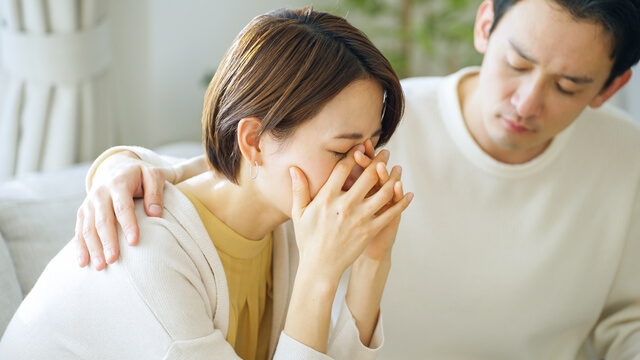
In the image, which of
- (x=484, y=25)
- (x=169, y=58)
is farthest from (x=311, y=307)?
(x=169, y=58)

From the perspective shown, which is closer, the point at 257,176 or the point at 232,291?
the point at 257,176

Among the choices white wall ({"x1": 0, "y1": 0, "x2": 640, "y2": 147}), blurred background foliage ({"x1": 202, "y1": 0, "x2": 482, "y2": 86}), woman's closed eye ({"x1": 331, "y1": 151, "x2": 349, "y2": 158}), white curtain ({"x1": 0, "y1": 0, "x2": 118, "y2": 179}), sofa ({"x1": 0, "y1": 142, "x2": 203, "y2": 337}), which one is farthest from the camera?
blurred background foliage ({"x1": 202, "y1": 0, "x2": 482, "y2": 86})

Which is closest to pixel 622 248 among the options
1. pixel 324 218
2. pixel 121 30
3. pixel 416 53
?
pixel 324 218

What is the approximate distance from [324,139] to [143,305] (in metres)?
0.45

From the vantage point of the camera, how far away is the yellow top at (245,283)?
4.27 ft

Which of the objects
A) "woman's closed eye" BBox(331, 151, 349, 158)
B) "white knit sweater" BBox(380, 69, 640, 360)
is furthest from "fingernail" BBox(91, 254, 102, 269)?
"white knit sweater" BBox(380, 69, 640, 360)

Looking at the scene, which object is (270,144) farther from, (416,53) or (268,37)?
(416,53)

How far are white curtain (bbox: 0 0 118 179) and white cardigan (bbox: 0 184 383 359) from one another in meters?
1.17

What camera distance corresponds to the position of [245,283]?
1398 mm

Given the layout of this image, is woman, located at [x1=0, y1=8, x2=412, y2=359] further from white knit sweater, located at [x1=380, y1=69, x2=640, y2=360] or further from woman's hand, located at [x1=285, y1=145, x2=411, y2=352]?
white knit sweater, located at [x1=380, y1=69, x2=640, y2=360]

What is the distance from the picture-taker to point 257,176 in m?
1.24

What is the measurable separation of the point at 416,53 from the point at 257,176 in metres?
3.00

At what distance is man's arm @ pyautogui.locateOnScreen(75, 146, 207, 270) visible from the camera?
43.4 inches

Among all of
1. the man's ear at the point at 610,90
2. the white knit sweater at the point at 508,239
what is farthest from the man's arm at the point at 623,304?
the man's ear at the point at 610,90
